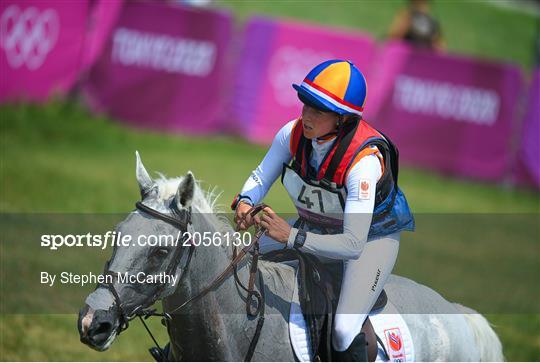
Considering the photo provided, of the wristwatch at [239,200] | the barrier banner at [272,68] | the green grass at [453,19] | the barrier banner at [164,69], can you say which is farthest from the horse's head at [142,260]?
the green grass at [453,19]

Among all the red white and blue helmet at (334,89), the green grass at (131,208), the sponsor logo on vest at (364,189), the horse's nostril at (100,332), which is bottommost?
the green grass at (131,208)

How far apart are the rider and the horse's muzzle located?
1.07 metres

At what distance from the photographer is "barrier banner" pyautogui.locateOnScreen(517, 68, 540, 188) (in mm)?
18719

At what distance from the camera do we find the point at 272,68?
57.4 ft

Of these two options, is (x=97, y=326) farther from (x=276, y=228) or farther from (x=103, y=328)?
(x=276, y=228)

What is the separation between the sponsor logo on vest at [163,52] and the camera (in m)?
16.0

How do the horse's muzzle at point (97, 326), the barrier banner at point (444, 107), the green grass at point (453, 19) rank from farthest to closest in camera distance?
the green grass at point (453, 19), the barrier banner at point (444, 107), the horse's muzzle at point (97, 326)

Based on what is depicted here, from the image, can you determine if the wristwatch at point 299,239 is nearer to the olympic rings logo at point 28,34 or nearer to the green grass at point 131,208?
the green grass at point 131,208

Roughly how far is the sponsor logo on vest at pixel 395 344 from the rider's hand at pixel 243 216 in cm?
118

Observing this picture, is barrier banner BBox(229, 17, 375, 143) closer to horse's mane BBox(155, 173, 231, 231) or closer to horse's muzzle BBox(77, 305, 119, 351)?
horse's mane BBox(155, 173, 231, 231)

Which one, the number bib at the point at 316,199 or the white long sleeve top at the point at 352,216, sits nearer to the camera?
the white long sleeve top at the point at 352,216

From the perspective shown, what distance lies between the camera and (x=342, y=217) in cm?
540

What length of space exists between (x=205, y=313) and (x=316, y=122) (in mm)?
1336

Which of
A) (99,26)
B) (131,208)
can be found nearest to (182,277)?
(131,208)
